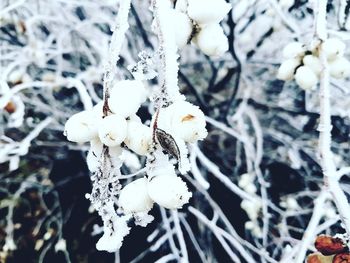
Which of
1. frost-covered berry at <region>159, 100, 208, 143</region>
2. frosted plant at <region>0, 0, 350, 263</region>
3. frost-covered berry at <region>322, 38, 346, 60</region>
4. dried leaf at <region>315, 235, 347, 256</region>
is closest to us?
frost-covered berry at <region>159, 100, 208, 143</region>

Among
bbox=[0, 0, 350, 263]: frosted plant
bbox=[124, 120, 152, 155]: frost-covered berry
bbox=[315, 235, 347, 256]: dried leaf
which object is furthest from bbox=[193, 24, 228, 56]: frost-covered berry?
bbox=[0, 0, 350, 263]: frosted plant

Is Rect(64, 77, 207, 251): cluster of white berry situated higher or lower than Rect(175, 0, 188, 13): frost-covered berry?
lower

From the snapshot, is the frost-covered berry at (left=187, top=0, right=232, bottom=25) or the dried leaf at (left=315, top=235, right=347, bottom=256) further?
the dried leaf at (left=315, top=235, right=347, bottom=256)

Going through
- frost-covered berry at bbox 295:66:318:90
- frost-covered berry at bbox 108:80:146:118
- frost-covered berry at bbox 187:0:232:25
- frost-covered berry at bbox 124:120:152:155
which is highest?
frost-covered berry at bbox 187:0:232:25

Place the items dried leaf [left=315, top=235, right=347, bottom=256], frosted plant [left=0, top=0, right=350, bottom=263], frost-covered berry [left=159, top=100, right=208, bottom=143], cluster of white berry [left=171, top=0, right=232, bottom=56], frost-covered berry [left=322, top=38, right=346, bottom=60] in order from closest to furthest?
1. frost-covered berry [left=159, top=100, right=208, bottom=143]
2. cluster of white berry [left=171, top=0, right=232, bottom=56]
3. dried leaf [left=315, top=235, right=347, bottom=256]
4. frost-covered berry [left=322, top=38, right=346, bottom=60]
5. frosted plant [left=0, top=0, right=350, bottom=263]

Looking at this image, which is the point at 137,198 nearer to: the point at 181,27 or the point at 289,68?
the point at 181,27

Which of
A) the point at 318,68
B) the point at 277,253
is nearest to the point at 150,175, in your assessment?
the point at 318,68

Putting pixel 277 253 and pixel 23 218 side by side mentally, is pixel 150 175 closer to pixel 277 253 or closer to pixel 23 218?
pixel 277 253

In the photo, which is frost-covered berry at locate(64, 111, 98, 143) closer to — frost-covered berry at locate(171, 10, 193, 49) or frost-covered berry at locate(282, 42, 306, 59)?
frost-covered berry at locate(171, 10, 193, 49)
